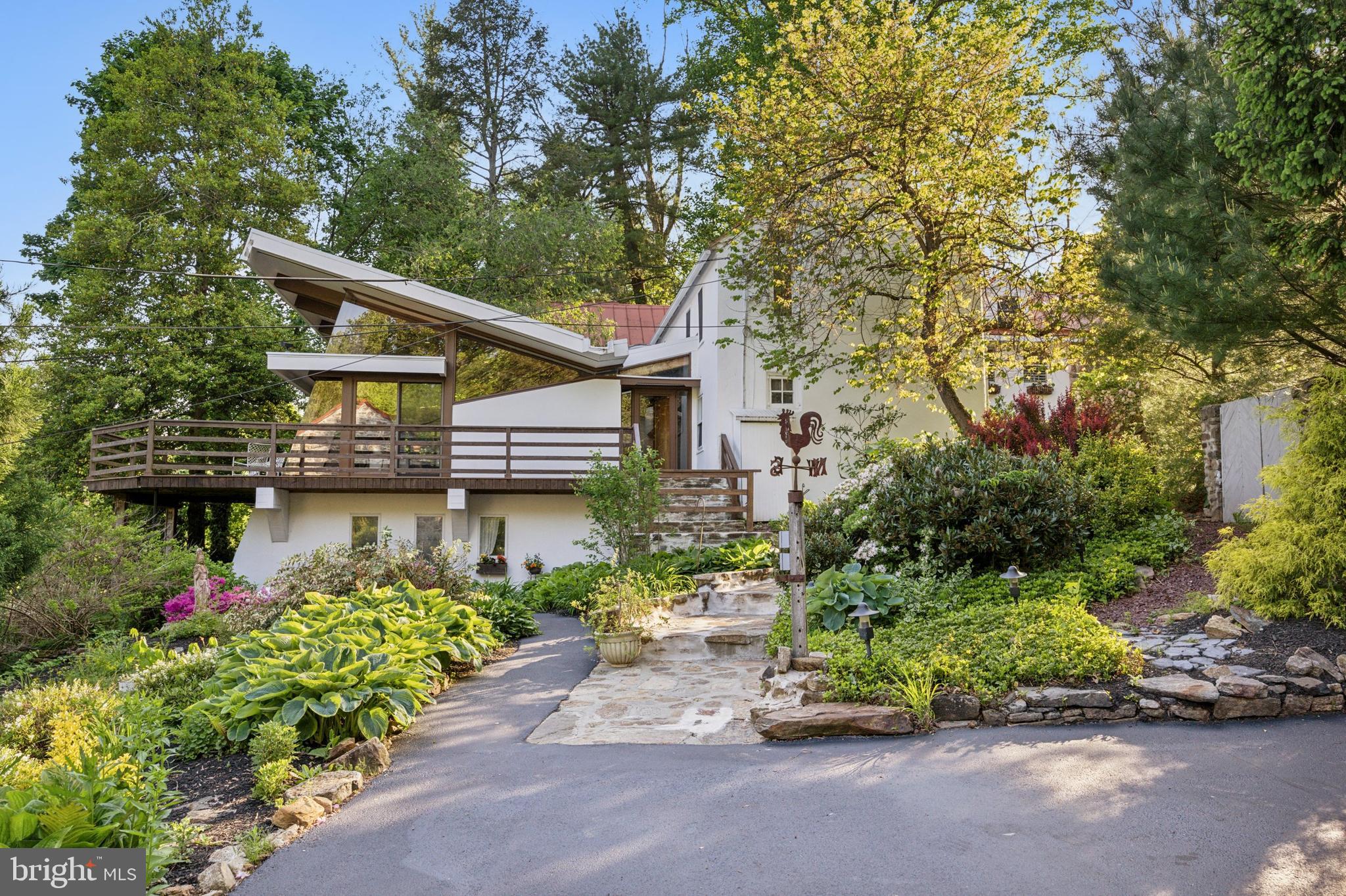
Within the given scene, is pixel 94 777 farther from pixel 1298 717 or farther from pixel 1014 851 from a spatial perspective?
pixel 1298 717

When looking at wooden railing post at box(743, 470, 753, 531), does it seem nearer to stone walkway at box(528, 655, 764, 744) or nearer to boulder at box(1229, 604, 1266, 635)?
stone walkway at box(528, 655, 764, 744)

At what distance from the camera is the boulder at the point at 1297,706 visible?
593cm

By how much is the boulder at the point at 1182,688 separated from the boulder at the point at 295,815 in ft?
18.7

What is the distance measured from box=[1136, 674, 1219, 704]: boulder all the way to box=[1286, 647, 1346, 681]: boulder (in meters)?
0.72

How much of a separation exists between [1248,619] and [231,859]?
7.70 meters

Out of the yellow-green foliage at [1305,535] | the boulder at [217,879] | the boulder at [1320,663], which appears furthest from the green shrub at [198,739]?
the yellow-green foliage at [1305,535]

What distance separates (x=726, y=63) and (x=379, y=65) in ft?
41.4

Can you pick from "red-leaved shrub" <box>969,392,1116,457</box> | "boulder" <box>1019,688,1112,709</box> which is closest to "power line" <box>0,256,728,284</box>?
"red-leaved shrub" <box>969,392,1116,457</box>

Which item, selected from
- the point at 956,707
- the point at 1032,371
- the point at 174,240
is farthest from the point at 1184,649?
the point at 174,240

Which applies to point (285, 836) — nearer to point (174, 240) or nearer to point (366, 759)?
point (366, 759)

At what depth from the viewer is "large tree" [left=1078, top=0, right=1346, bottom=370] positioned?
7141 millimetres

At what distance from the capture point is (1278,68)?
541cm

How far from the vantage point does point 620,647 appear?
888 cm

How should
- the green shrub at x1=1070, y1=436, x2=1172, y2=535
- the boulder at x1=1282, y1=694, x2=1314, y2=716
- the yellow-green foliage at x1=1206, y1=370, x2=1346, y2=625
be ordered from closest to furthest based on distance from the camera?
1. the boulder at x1=1282, y1=694, x2=1314, y2=716
2. the yellow-green foliage at x1=1206, y1=370, x2=1346, y2=625
3. the green shrub at x1=1070, y1=436, x2=1172, y2=535
